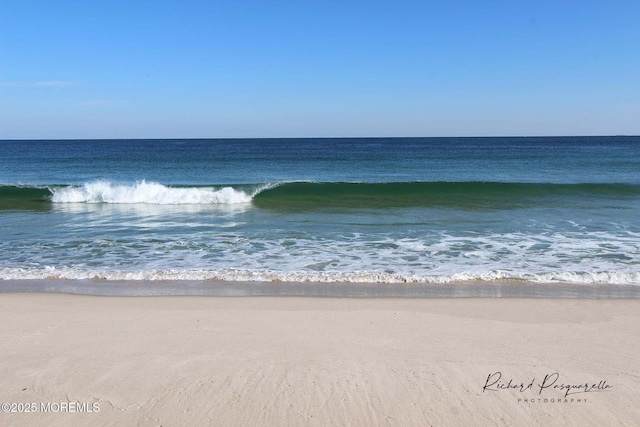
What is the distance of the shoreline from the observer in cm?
727

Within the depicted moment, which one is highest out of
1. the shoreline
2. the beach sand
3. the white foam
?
the white foam

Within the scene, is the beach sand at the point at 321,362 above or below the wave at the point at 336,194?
below

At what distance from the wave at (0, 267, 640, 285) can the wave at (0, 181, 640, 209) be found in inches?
377

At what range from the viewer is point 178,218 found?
15.2 meters

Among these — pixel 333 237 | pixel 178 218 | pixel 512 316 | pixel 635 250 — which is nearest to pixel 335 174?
pixel 178 218

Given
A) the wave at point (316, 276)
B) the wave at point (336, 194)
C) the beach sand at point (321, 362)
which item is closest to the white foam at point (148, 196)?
the wave at point (336, 194)

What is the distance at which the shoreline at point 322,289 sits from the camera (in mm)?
7270

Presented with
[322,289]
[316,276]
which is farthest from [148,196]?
[322,289]

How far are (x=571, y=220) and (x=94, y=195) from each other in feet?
59.2

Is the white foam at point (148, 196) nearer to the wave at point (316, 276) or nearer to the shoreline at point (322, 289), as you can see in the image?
the wave at point (316, 276)

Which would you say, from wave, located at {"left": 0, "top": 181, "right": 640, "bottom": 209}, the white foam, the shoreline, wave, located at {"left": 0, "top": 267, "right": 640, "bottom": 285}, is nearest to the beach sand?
the shoreline

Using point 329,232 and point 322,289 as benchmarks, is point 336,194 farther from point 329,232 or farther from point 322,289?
point 322,289

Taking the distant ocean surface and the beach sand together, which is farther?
the distant ocean surface

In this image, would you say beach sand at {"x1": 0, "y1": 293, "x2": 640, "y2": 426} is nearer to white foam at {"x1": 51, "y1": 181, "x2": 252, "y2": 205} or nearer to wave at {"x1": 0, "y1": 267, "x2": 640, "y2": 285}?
wave at {"x1": 0, "y1": 267, "x2": 640, "y2": 285}
